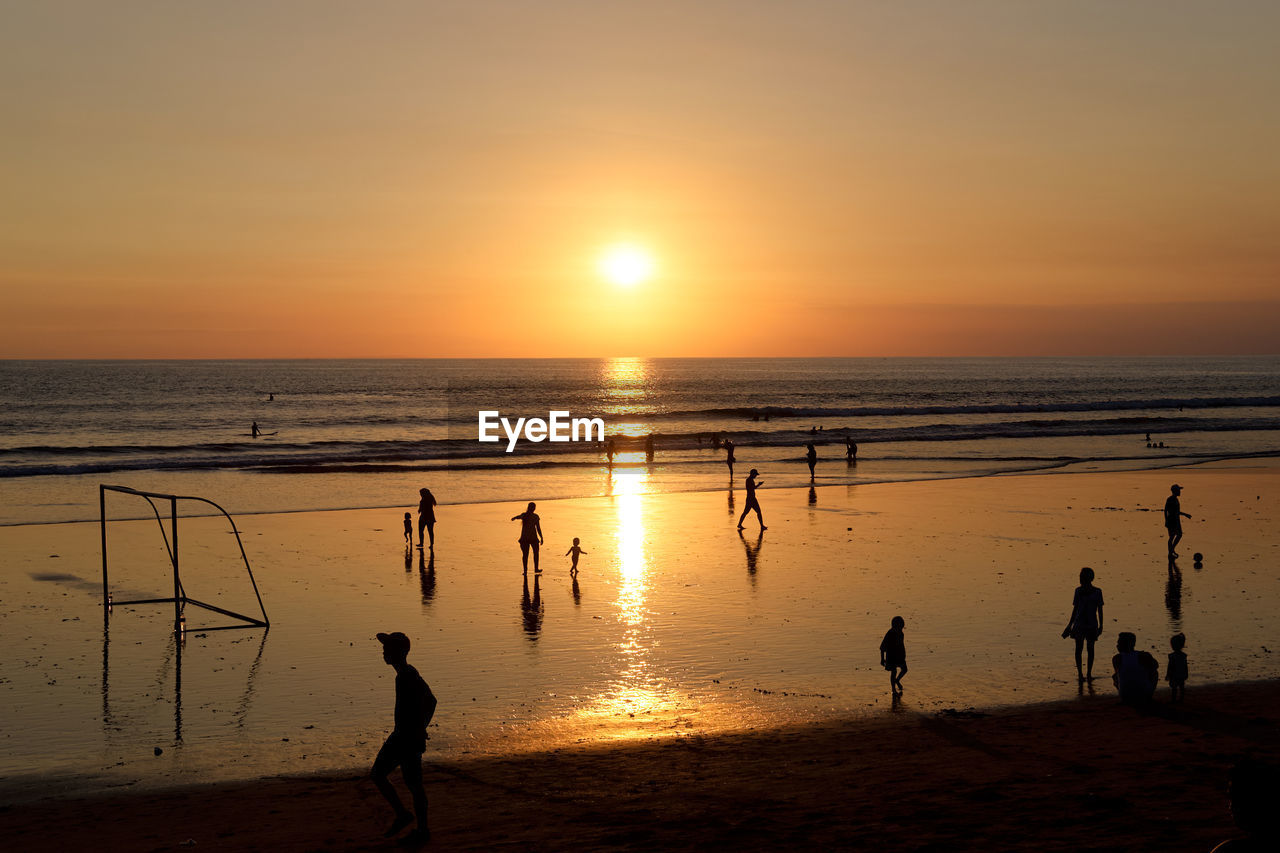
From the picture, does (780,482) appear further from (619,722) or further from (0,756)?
(0,756)

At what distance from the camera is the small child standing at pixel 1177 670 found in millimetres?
11562

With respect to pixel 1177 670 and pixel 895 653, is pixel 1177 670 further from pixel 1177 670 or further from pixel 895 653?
pixel 895 653

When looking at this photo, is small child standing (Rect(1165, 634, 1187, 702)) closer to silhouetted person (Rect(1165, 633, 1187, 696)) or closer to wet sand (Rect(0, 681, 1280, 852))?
silhouetted person (Rect(1165, 633, 1187, 696))

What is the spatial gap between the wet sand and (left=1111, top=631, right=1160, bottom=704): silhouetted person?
315 millimetres

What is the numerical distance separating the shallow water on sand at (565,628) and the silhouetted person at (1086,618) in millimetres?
391

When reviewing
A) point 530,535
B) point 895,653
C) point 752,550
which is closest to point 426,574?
point 530,535

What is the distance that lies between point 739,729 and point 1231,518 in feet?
67.6

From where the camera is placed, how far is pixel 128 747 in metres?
10.8

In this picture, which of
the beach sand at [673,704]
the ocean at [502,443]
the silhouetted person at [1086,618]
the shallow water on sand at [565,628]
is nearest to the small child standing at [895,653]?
the shallow water on sand at [565,628]

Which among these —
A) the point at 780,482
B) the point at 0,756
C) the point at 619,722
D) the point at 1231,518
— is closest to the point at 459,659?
the point at 619,722

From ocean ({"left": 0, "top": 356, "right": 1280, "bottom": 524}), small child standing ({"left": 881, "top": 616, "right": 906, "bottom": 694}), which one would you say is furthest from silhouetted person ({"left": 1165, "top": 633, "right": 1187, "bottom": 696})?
ocean ({"left": 0, "top": 356, "right": 1280, "bottom": 524})

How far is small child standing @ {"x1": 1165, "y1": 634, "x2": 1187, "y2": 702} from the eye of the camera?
11.6m

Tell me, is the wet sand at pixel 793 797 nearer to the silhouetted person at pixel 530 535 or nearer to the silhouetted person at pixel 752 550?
the silhouetted person at pixel 752 550

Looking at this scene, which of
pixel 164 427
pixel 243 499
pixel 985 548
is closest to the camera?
pixel 985 548
